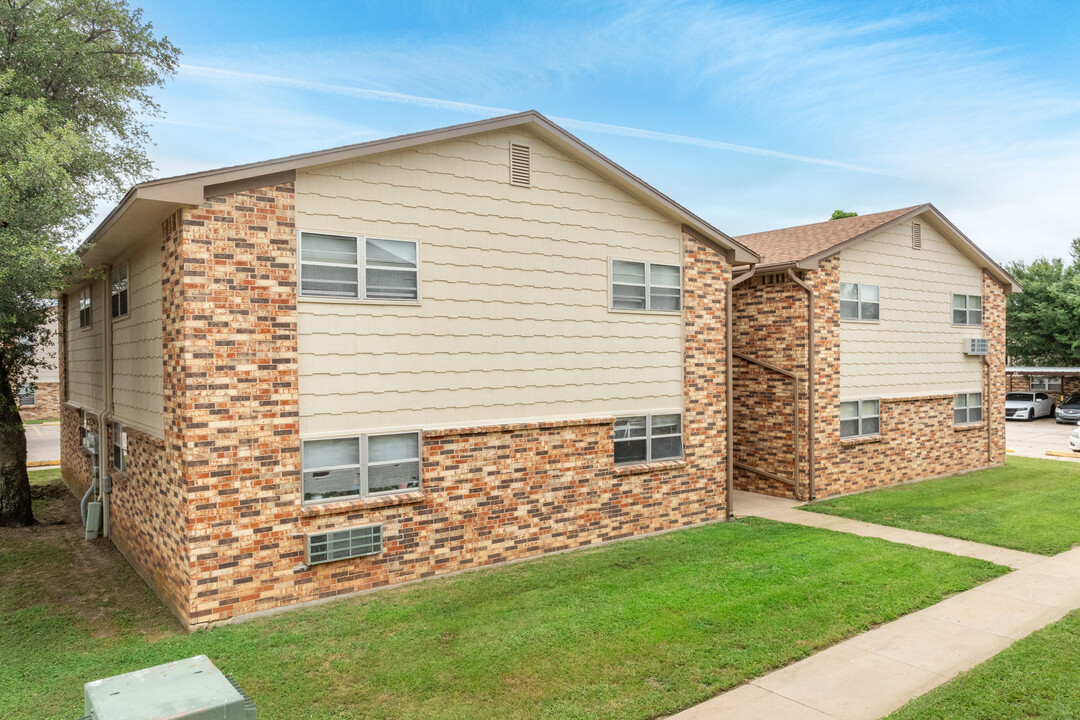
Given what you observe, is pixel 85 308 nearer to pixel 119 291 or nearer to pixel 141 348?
pixel 119 291

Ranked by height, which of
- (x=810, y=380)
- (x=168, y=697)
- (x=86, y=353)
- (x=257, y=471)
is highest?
(x=86, y=353)

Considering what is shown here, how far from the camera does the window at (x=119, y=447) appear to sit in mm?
10312

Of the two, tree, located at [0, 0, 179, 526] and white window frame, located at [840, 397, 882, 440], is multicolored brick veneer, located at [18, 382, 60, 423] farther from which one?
white window frame, located at [840, 397, 882, 440]

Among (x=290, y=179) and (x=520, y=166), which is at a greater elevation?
(x=520, y=166)

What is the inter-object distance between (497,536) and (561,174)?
5328 mm

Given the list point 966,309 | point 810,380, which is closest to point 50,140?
point 810,380

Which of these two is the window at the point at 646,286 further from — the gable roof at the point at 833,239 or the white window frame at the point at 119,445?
the white window frame at the point at 119,445

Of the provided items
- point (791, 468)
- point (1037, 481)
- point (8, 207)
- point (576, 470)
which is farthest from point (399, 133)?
point (1037, 481)

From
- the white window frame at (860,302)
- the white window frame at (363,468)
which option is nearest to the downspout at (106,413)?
the white window frame at (363,468)

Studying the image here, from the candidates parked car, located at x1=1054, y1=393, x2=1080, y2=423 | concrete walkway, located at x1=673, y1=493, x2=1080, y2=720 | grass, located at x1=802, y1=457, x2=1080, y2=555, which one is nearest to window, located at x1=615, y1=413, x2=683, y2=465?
grass, located at x1=802, y1=457, x2=1080, y2=555

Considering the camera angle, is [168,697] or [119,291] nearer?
[168,697]

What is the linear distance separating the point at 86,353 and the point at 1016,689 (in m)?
15.7

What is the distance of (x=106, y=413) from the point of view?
37.1ft

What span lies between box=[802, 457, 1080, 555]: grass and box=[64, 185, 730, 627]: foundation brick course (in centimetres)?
685
